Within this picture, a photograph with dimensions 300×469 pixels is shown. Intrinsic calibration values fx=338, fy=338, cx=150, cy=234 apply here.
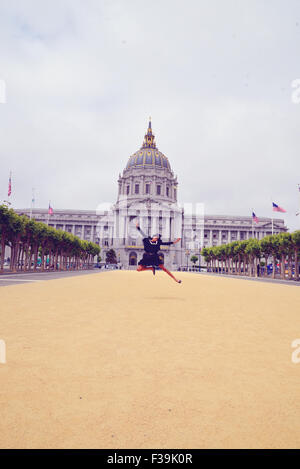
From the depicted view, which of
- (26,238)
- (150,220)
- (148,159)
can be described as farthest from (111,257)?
(26,238)

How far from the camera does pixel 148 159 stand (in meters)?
149

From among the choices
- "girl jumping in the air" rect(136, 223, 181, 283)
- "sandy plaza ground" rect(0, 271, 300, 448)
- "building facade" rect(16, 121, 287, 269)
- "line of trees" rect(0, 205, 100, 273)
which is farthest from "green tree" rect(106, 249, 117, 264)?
"sandy plaza ground" rect(0, 271, 300, 448)

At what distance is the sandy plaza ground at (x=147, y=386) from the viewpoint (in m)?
3.55

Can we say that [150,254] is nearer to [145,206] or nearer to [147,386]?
[147,386]

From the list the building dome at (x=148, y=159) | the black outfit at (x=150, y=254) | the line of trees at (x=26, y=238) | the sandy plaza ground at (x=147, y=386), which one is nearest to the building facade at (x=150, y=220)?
the building dome at (x=148, y=159)

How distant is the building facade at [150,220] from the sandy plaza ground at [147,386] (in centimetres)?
12032

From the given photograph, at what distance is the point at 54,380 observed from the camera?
507cm

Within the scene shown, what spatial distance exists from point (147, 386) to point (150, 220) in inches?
5219

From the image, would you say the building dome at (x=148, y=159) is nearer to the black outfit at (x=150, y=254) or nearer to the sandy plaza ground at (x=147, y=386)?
the black outfit at (x=150, y=254)

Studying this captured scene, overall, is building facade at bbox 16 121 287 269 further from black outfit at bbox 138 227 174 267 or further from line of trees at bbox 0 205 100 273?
black outfit at bbox 138 227 174 267
